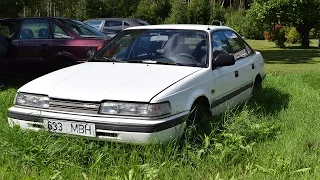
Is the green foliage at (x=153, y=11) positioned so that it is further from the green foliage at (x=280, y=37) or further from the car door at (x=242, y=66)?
the car door at (x=242, y=66)

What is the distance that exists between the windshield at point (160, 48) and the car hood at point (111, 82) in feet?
0.67

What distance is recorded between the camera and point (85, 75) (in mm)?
4391

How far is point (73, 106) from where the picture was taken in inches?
149

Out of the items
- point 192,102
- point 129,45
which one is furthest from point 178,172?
point 129,45

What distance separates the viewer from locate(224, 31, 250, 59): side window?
599cm

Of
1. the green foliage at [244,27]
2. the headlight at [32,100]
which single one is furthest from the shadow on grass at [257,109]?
the green foliage at [244,27]

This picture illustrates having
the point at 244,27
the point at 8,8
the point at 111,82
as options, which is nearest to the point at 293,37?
the point at 244,27

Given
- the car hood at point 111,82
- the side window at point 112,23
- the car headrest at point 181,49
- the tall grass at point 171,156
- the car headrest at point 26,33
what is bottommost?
the tall grass at point 171,156

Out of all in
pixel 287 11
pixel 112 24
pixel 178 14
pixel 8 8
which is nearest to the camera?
pixel 112 24

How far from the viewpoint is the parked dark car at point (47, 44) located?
757cm

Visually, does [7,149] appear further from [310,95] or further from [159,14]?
[159,14]

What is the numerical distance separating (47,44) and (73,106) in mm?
4376

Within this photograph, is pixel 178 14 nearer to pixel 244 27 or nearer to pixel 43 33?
pixel 244 27

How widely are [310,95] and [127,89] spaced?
459cm
